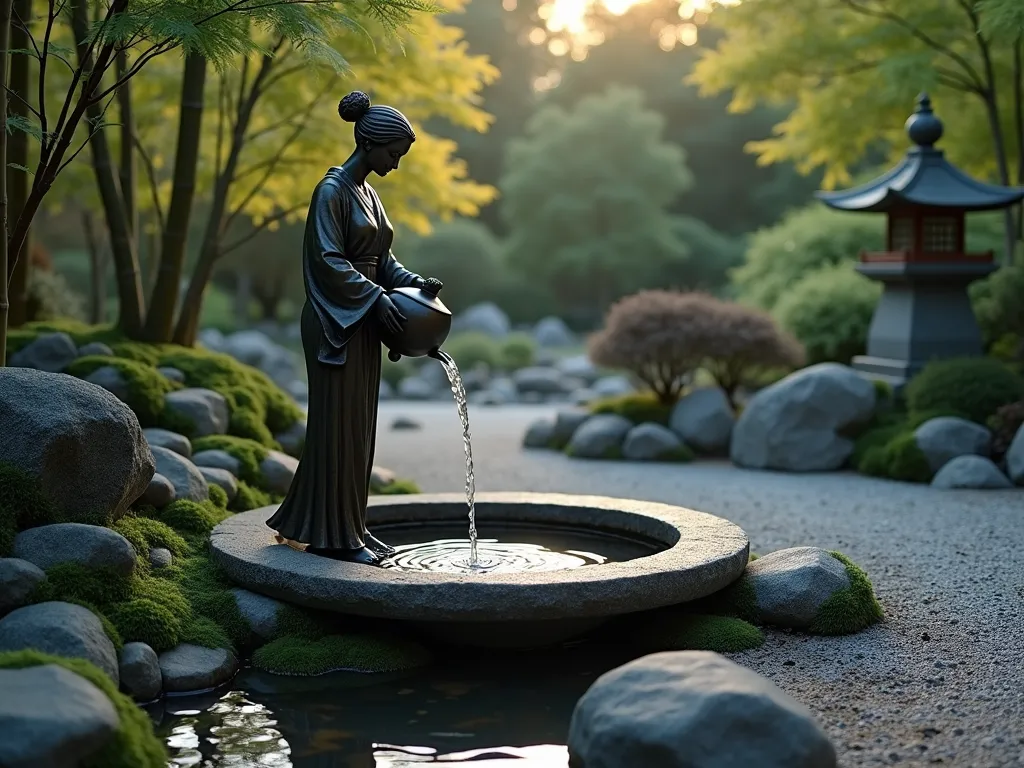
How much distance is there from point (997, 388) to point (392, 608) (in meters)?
8.62

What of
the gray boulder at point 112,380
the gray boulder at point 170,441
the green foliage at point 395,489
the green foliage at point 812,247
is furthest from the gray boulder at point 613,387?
the gray boulder at point 170,441

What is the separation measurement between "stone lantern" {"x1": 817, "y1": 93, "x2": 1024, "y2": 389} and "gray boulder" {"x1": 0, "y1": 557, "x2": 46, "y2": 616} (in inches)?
415

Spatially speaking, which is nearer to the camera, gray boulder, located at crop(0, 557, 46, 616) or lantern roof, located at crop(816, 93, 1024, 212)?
gray boulder, located at crop(0, 557, 46, 616)

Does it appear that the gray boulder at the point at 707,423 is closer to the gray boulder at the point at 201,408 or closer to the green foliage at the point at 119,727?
the gray boulder at the point at 201,408

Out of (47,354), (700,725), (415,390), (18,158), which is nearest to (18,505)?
(700,725)

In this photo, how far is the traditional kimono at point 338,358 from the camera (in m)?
6.16

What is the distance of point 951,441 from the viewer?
1162 centimetres

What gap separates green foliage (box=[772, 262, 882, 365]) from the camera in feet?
53.0

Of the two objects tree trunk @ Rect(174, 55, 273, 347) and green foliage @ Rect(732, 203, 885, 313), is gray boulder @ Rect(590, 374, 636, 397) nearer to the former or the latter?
green foliage @ Rect(732, 203, 885, 313)

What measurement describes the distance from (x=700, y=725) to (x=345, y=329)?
290cm

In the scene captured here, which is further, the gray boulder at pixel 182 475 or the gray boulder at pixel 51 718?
the gray boulder at pixel 182 475

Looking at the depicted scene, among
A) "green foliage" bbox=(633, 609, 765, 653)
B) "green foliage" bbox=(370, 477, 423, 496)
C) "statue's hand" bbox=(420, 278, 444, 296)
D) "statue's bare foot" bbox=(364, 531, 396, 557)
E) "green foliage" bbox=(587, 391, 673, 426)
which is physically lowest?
"green foliage" bbox=(633, 609, 765, 653)

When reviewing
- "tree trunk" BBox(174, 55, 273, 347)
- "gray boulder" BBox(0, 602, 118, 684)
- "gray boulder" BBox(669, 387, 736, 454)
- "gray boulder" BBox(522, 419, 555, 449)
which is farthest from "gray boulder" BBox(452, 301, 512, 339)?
"gray boulder" BBox(0, 602, 118, 684)

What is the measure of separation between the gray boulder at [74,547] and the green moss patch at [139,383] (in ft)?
9.95
